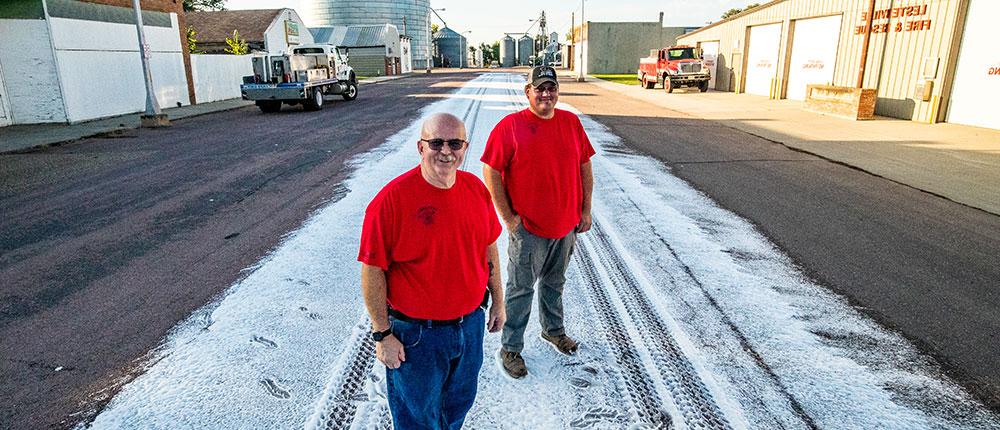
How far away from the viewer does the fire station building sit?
14.2 m

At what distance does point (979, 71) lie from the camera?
14133mm

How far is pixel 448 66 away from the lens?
4178 inches

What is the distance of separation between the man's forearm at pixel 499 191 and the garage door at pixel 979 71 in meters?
16.2

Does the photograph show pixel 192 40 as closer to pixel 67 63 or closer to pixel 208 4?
pixel 67 63

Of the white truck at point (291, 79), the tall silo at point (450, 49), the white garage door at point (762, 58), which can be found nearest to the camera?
the white truck at point (291, 79)

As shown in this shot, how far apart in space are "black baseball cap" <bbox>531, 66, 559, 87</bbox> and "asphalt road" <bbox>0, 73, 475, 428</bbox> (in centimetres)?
302

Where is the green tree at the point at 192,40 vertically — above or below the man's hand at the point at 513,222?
above

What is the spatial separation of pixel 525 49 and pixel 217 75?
88891 mm

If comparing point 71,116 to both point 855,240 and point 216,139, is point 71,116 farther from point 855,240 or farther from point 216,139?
point 855,240

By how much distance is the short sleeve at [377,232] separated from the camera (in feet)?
6.65

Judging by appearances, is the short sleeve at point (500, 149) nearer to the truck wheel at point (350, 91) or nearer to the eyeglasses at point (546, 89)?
the eyeglasses at point (546, 89)

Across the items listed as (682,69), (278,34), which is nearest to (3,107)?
(278,34)

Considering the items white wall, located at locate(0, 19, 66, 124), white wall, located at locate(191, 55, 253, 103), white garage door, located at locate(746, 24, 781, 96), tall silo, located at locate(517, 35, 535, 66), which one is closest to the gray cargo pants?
white wall, located at locate(0, 19, 66, 124)

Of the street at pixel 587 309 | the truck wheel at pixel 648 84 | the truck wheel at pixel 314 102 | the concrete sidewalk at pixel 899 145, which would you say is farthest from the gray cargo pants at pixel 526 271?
the truck wheel at pixel 648 84
